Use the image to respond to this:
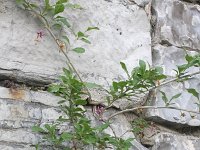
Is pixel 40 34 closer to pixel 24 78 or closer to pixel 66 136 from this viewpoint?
pixel 24 78

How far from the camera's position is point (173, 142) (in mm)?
1309

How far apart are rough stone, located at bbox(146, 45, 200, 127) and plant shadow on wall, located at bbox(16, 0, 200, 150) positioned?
0.08 metres

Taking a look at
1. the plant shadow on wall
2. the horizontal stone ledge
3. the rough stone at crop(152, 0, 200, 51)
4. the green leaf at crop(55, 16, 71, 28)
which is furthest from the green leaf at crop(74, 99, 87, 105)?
the rough stone at crop(152, 0, 200, 51)

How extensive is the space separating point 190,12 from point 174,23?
85 millimetres

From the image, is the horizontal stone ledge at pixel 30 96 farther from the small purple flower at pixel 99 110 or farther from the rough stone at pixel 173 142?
the rough stone at pixel 173 142

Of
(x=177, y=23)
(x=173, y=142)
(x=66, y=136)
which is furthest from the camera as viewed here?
(x=177, y=23)

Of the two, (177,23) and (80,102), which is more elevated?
(177,23)

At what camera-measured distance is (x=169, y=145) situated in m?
1.30

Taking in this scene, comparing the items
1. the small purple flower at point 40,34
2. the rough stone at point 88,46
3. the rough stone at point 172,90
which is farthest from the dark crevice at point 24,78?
the rough stone at point 172,90

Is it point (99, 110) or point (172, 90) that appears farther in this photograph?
point (172, 90)

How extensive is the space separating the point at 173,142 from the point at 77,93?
1.15 feet

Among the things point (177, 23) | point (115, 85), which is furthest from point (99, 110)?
point (177, 23)

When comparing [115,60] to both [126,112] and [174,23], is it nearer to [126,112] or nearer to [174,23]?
[126,112]

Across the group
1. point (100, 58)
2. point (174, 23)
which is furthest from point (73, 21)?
point (174, 23)
